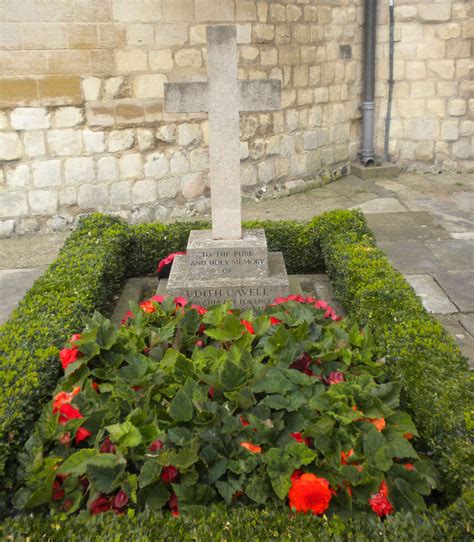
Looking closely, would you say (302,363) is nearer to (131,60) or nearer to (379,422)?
(379,422)

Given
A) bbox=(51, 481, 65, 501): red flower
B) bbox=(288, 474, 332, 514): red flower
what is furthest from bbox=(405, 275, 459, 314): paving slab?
bbox=(51, 481, 65, 501): red flower

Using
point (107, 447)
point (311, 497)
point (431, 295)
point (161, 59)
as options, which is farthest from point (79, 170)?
point (311, 497)

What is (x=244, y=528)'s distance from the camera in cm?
212

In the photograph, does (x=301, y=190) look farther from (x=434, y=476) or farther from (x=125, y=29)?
(x=434, y=476)

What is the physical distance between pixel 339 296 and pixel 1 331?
230 cm

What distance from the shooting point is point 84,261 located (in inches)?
181

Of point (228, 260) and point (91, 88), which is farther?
point (91, 88)

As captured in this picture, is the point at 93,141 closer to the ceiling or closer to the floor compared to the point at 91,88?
closer to the floor

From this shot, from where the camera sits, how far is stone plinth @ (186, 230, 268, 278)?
4270 mm

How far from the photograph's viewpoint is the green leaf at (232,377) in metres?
2.88

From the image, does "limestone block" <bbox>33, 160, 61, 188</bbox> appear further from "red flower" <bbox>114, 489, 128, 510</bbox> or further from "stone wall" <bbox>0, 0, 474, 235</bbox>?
"red flower" <bbox>114, 489, 128, 510</bbox>

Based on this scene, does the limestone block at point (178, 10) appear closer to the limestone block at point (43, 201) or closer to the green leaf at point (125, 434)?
the limestone block at point (43, 201)

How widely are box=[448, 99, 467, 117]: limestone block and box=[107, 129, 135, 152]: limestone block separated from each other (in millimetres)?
5182

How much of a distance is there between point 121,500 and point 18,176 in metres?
5.18
